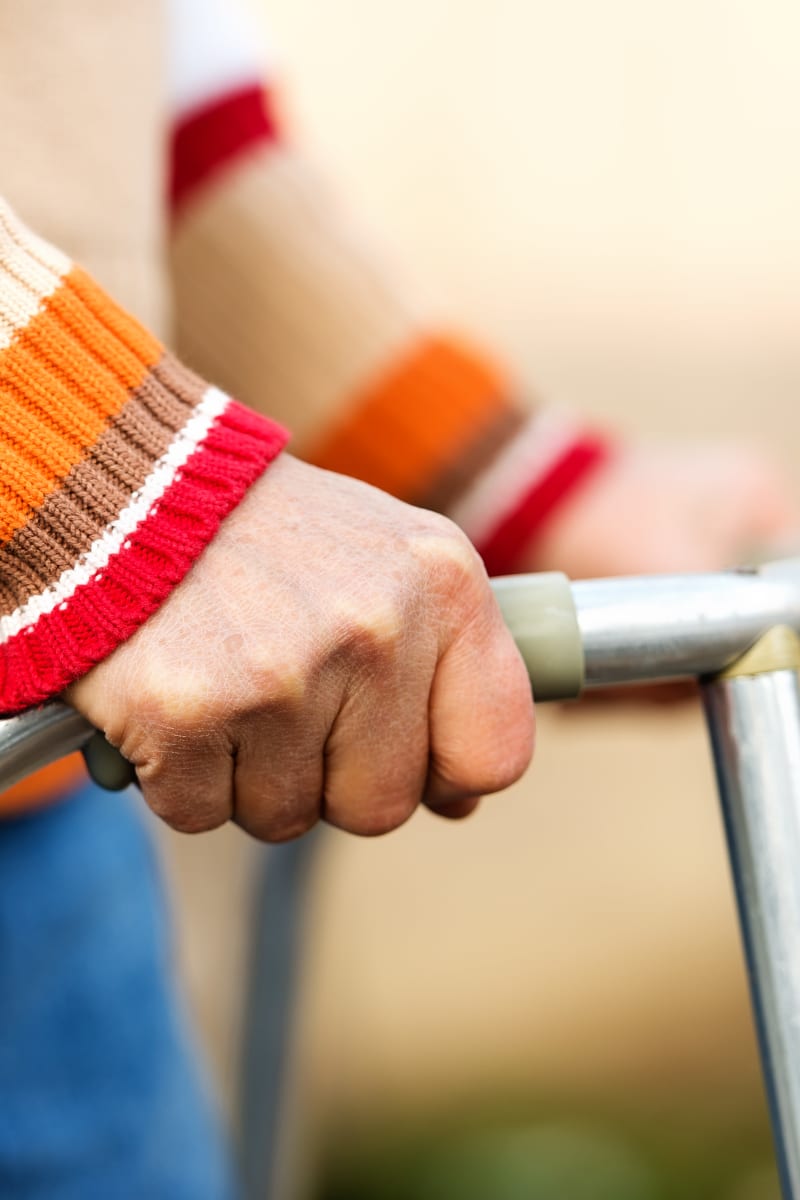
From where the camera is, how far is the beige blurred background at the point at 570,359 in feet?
5.17

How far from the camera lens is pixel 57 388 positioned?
0.38 meters

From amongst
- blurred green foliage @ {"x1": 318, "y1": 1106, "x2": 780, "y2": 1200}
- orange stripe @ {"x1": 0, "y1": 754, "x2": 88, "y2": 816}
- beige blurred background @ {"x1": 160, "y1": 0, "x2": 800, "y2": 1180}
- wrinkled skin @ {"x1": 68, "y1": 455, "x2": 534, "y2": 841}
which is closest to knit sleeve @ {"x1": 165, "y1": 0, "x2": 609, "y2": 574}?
orange stripe @ {"x1": 0, "y1": 754, "x2": 88, "y2": 816}

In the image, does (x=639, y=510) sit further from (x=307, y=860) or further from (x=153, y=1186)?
(x=153, y=1186)

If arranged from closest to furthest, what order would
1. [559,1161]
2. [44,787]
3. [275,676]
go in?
[275,676] < [44,787] < [559,1161]

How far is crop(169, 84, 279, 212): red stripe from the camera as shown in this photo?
75 centimetres

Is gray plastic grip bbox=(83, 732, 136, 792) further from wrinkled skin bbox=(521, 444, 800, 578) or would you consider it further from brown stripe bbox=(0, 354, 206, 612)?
wrinkled skin bbox=(521, 444, 800, 578)

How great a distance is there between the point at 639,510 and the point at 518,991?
1.13 meters

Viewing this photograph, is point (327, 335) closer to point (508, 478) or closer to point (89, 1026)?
point (508, 478)

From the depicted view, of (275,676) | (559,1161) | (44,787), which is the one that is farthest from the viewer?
(559,1161)

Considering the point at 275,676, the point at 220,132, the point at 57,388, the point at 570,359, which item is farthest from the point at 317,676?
the point at 570,359

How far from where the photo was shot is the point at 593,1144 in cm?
165

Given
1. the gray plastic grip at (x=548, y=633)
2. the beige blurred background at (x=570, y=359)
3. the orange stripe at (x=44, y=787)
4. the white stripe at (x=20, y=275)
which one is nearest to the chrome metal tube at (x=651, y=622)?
the gray plastic grip at (x=548, y=633)

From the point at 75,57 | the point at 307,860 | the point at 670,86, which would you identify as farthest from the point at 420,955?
the point at 75,57

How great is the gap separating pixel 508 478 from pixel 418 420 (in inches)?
2.5
